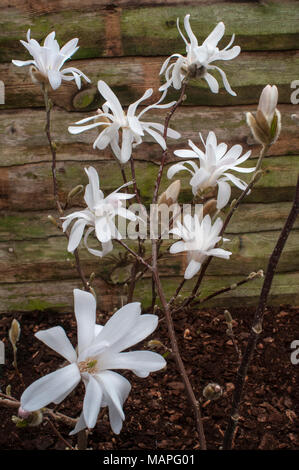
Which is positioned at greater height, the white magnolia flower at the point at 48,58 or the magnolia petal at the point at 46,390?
the white magnolia flower at the point at 48,58

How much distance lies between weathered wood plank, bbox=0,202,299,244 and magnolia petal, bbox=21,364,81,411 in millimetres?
973

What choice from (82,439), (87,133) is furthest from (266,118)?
(87,133)

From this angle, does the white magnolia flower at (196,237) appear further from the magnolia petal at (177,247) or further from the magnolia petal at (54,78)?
the magnolia petal at (54,78)

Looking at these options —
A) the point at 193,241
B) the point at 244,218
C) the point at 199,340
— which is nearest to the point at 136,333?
the point at 193,241

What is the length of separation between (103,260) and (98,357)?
95cm

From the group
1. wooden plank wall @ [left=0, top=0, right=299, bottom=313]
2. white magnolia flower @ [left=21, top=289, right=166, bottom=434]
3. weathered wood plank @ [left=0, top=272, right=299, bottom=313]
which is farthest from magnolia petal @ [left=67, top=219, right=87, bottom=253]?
weathered wood plank @ [left=0, top=272, right=299, bottom=313]

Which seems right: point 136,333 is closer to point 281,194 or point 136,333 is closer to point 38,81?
point 38,81

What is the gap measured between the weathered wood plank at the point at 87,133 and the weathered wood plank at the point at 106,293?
44cm

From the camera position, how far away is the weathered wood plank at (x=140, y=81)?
1.37m

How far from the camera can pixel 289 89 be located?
4.69 feet

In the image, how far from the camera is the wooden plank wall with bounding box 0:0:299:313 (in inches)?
52.5

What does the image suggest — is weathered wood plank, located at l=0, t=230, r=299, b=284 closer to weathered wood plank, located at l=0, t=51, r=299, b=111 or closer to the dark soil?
the dark soil

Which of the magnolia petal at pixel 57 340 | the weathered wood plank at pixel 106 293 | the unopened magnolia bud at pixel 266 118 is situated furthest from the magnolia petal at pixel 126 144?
the weathered wood plank at pixel 106 293

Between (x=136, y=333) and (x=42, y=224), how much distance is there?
3.16ft
